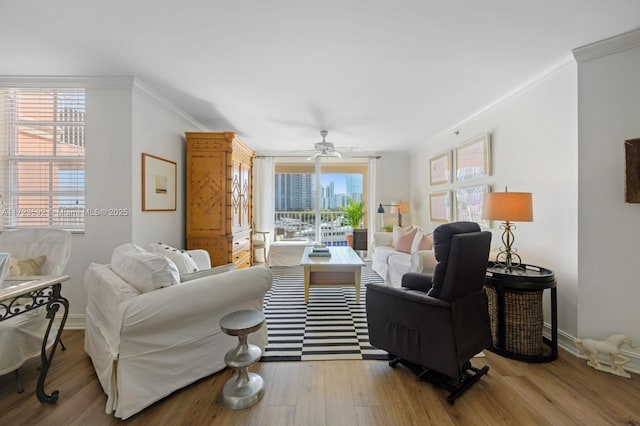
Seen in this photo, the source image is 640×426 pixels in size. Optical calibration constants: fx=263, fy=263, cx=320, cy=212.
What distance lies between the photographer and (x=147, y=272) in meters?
1.72

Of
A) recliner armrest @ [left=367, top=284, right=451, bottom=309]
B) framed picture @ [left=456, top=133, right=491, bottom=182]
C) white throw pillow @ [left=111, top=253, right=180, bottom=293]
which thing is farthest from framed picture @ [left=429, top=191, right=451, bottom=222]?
white throw pillow @ [left=111, top=253, right=180, bottom=293]

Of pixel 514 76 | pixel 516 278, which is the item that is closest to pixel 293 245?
pixel 516 278

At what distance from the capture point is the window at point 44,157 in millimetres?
2682

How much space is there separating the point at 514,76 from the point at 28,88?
189 inches

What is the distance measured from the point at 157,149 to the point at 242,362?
8.65 ft

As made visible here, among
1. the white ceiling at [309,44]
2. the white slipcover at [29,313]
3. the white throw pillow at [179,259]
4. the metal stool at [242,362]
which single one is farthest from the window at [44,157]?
the metal stool at [242,362]

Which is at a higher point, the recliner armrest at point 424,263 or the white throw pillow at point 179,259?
the white throw pillow at point 179,259

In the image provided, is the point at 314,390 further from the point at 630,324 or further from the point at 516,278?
the point at 630,324

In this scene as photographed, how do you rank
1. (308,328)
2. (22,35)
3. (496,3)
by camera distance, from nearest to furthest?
1. (496,3)
2. (22,35)
3. (308,328)

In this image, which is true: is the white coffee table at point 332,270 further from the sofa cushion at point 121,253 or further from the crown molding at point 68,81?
the crown molding at point 68,81

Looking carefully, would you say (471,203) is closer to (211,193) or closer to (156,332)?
(211,193)

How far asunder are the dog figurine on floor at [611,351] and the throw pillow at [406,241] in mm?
2215

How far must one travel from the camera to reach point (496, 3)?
1.62m

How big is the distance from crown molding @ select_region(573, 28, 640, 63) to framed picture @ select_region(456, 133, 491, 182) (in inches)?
47.6
